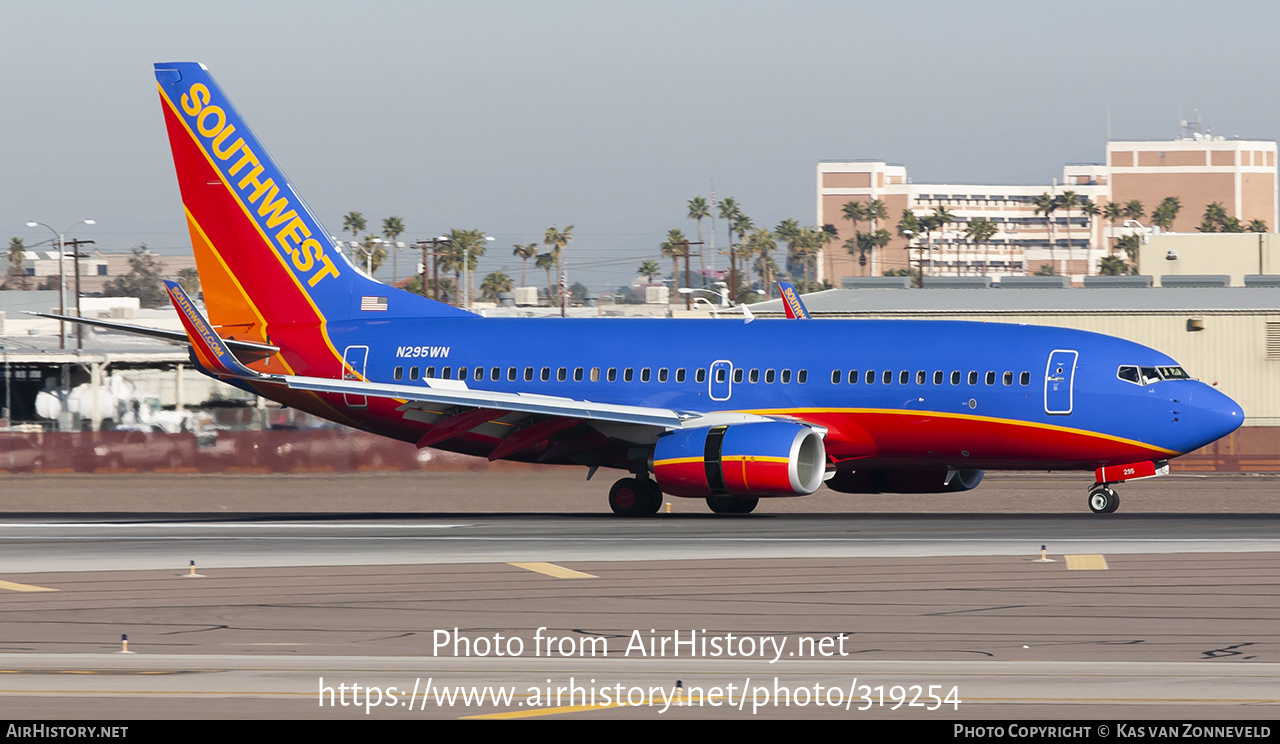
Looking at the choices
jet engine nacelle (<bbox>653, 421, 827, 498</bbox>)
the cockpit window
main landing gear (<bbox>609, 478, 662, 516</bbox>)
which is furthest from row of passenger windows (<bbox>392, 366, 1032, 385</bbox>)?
main landing gear (<bbox>609, 478, 662, 516</bbox>)

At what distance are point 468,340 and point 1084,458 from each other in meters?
13.8

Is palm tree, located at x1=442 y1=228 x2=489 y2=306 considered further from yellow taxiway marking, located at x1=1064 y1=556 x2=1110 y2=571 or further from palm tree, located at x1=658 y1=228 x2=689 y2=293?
yellow taxiway marking, located at x1=1064 y1=556 x2=1110 y2=571

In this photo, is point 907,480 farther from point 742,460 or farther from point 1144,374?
point 1144,374

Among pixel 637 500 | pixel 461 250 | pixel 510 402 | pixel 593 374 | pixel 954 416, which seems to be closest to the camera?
pixel 954 416

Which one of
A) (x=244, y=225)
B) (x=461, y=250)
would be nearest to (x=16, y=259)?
(x=461, y=250)

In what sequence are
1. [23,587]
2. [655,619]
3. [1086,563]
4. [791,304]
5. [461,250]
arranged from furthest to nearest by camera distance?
[461,250] → [791,304] → [1086,563] → [23,587] → [655,619]

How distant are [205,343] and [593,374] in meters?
8.23

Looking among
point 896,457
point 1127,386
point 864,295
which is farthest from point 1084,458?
point 864,295

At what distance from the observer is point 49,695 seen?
1305 cm

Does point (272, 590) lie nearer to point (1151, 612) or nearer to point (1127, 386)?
point (1151, 612)

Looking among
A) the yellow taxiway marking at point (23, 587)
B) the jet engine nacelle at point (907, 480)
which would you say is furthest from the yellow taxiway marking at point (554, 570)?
the jet engine nacelle at point (907, 480)

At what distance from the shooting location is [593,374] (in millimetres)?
34969

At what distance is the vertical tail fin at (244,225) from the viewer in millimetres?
37406

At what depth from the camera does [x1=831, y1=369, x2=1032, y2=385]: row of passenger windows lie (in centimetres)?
3150
